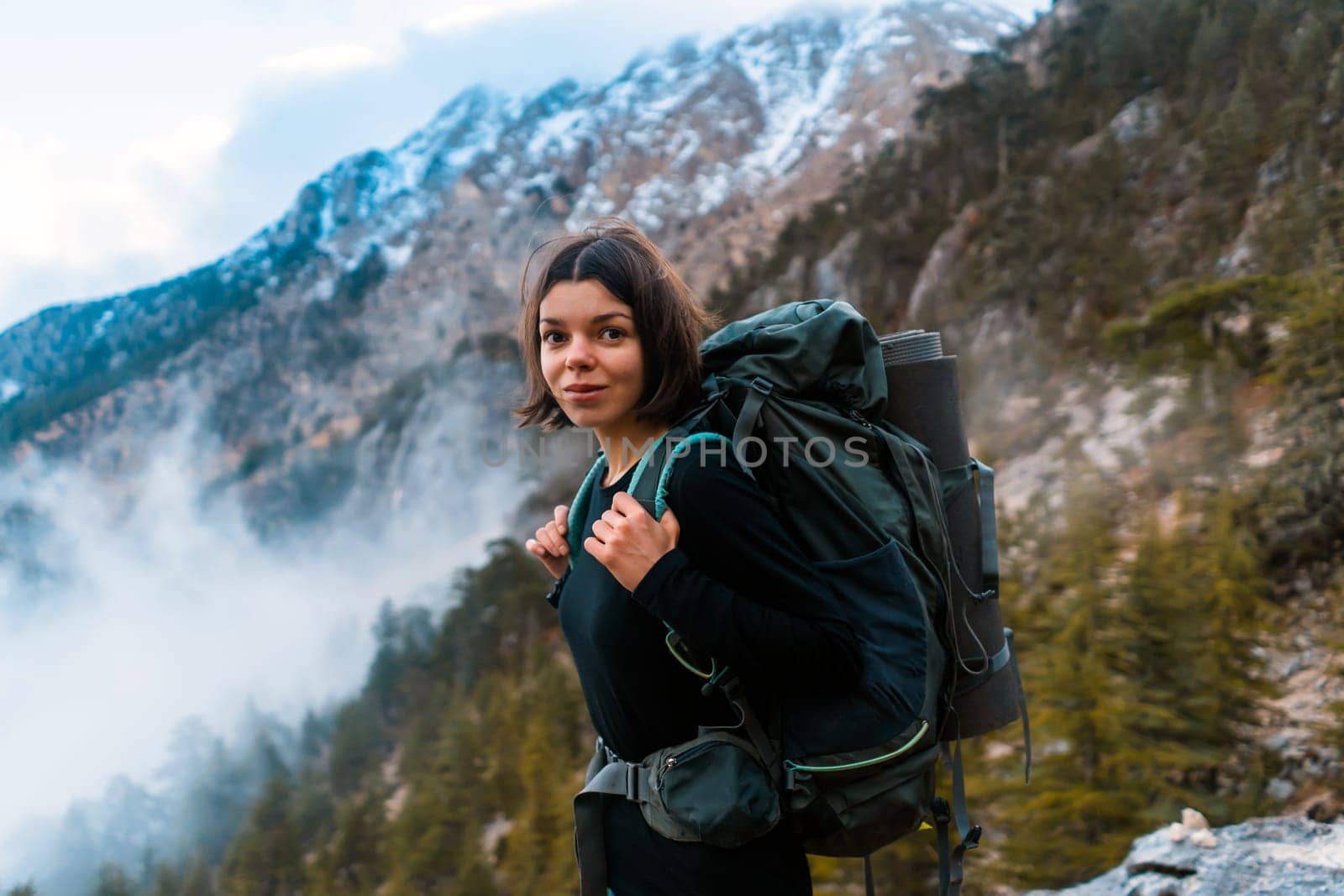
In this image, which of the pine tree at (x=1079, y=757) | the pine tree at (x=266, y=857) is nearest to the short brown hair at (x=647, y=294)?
the pine tree at (x=1079, y=757)

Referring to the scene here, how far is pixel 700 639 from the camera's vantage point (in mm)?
1211

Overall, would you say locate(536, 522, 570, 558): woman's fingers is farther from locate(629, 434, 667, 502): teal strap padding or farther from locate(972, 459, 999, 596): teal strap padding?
locate(972, 459, 999, 596): teal strap padding

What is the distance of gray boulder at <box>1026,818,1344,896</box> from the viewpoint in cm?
271

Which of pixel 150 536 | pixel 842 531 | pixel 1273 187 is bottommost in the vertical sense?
pixel 150 536

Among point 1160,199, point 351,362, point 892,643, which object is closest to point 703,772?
point 892,643

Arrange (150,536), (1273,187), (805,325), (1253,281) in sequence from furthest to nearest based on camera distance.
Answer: (150,536), (1273,187), (1253,281), (805,325)

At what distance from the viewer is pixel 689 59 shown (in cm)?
12569

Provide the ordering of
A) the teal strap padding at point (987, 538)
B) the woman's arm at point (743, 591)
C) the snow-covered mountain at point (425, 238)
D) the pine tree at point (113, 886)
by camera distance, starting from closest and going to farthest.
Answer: the woman's arm at point (743, 591)
the teal strap padding at point (987, 538)
the pine tree at point (113, 886)
the snow-covered mountain at point (425, 238)

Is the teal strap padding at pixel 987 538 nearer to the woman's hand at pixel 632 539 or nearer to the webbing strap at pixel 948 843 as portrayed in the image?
the webbing strap at pixel 948 843

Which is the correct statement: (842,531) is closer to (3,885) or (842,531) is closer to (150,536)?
(3,885)

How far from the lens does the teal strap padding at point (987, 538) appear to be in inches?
62.1

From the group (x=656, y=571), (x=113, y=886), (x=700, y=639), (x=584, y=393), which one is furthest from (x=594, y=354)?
(x=113, y=886)

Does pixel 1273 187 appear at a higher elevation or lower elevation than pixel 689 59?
lower

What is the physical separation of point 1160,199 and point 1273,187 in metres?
3.63
